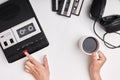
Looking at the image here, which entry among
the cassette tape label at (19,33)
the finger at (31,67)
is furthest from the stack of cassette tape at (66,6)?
the finger at (31,67)

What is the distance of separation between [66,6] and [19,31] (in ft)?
0.67

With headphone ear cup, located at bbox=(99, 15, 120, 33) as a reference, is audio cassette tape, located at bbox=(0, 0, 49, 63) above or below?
above

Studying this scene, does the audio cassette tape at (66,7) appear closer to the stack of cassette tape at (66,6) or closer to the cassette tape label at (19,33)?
→ the stack of cassette tape at (66,6)

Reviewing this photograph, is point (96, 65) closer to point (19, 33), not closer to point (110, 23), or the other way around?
point (110, 23)

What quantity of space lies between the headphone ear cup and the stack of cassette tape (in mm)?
104

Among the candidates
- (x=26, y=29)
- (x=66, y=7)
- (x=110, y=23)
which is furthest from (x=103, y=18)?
(x=26, y=29)

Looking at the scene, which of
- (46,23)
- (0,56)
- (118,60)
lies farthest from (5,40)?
(118,60)

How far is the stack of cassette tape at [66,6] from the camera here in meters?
1.00

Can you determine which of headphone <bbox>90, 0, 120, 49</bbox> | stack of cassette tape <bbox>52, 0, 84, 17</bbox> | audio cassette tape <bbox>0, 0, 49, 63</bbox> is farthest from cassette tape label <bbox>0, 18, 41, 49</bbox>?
headphone <bbox>90, 0, 120, 49</bbox>

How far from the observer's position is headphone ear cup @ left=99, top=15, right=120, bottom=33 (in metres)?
0.98

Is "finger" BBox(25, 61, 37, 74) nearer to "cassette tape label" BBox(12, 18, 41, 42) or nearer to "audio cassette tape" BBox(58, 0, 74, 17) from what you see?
"cassette tape label" BBox(12, 18, 41, 42)

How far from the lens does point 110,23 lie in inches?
38.7

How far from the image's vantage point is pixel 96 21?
1019mm

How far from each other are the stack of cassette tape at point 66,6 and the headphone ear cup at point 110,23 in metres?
0.10
